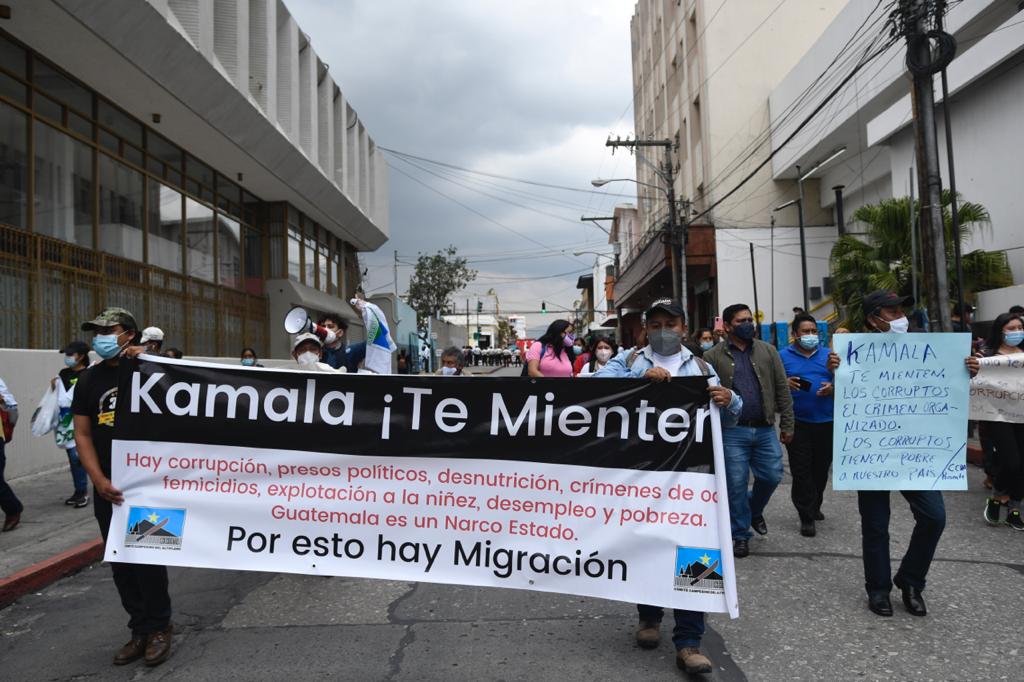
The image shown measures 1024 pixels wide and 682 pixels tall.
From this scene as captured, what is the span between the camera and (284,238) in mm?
24641

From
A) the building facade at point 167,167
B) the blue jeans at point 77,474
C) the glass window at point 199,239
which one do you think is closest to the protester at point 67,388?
the blue jeans at point 77,474

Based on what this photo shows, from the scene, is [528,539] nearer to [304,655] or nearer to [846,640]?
[304,655]

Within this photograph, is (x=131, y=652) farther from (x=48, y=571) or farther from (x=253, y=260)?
(x=253, y=260)

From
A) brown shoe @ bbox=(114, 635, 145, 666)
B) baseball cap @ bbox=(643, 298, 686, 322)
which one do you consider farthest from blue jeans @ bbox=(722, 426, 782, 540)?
Result: brown shoe @ bbox=(114, 635, 145, 666)

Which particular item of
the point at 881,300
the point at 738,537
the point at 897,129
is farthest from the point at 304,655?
the point at 897,129

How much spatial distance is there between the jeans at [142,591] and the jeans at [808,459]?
4684 millimetres

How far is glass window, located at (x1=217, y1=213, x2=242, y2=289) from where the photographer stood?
21.0 meters

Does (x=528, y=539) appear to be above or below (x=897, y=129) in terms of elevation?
below

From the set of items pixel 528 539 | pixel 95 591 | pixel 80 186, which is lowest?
pixel 95 591

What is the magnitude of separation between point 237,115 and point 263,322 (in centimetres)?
815

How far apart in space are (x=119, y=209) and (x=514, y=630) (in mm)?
13817

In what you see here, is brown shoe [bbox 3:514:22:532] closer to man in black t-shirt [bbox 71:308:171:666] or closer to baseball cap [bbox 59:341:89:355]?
baseball cap [bbox 59:341:89:355]

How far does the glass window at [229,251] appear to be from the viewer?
20953mm

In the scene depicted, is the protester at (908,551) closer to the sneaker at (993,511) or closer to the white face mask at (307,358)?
the sneaker at (993,511)
